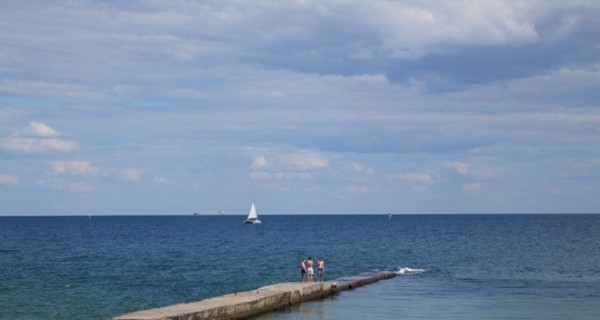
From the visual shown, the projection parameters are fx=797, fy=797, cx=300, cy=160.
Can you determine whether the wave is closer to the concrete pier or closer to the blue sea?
the blue sea

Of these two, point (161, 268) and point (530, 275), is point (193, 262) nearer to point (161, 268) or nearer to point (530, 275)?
point (161, 268)

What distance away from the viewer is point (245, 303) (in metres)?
39.1

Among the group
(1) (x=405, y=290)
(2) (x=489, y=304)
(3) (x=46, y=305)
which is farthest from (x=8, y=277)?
(2) (x=489, y=304)

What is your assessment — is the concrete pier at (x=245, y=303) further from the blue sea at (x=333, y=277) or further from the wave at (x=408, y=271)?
the wave at (x=408, y=271)

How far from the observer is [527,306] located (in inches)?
1783

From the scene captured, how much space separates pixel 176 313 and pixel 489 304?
794 inches

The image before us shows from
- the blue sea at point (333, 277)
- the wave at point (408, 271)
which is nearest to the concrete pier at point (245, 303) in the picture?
the blue sea at point (333, 277)

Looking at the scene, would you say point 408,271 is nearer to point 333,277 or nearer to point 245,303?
point 333,277

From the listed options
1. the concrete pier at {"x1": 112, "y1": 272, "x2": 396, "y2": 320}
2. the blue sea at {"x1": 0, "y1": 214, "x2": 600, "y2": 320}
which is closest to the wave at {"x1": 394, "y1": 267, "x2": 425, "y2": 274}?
the blue sea at {"x1": 0, "y1": 214, "x2": 600, "y2": 320}

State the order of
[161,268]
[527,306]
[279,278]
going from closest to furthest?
[527,306] → [279,278] → [161,268]

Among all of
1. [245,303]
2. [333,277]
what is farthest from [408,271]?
[245,303]

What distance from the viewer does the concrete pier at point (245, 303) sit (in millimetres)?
33875

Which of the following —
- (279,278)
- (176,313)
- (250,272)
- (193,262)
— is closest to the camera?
(176,313)

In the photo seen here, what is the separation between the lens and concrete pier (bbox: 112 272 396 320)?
3388 centimetres
